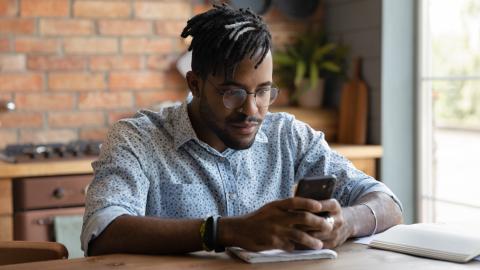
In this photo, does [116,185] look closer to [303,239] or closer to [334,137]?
[303,239]

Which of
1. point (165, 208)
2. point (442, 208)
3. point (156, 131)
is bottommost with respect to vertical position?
point (442, 208)

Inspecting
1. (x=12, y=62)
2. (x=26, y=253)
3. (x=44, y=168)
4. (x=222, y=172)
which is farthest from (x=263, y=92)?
(x=12, y=62)

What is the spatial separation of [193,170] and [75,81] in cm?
174

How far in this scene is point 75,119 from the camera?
3.71m

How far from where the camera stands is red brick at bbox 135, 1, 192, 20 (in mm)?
3793

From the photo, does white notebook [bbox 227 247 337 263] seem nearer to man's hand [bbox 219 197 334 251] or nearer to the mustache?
man's hand [bbox 219 197 334 251]

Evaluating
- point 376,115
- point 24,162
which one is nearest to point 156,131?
point 24,162

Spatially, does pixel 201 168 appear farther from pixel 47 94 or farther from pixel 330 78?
pixel 330 78

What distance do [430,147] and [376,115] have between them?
31cm

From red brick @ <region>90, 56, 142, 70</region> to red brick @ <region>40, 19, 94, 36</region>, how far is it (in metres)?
0.14

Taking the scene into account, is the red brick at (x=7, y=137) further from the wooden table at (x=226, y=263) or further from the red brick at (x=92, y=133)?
the wooden table at (x=226, y=263)

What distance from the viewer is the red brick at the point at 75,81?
3646 millimetres

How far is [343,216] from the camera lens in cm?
188

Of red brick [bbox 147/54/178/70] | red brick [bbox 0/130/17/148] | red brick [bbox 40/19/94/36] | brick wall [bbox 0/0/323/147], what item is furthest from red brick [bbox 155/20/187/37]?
red brick [bbox 0/130/17/148]
